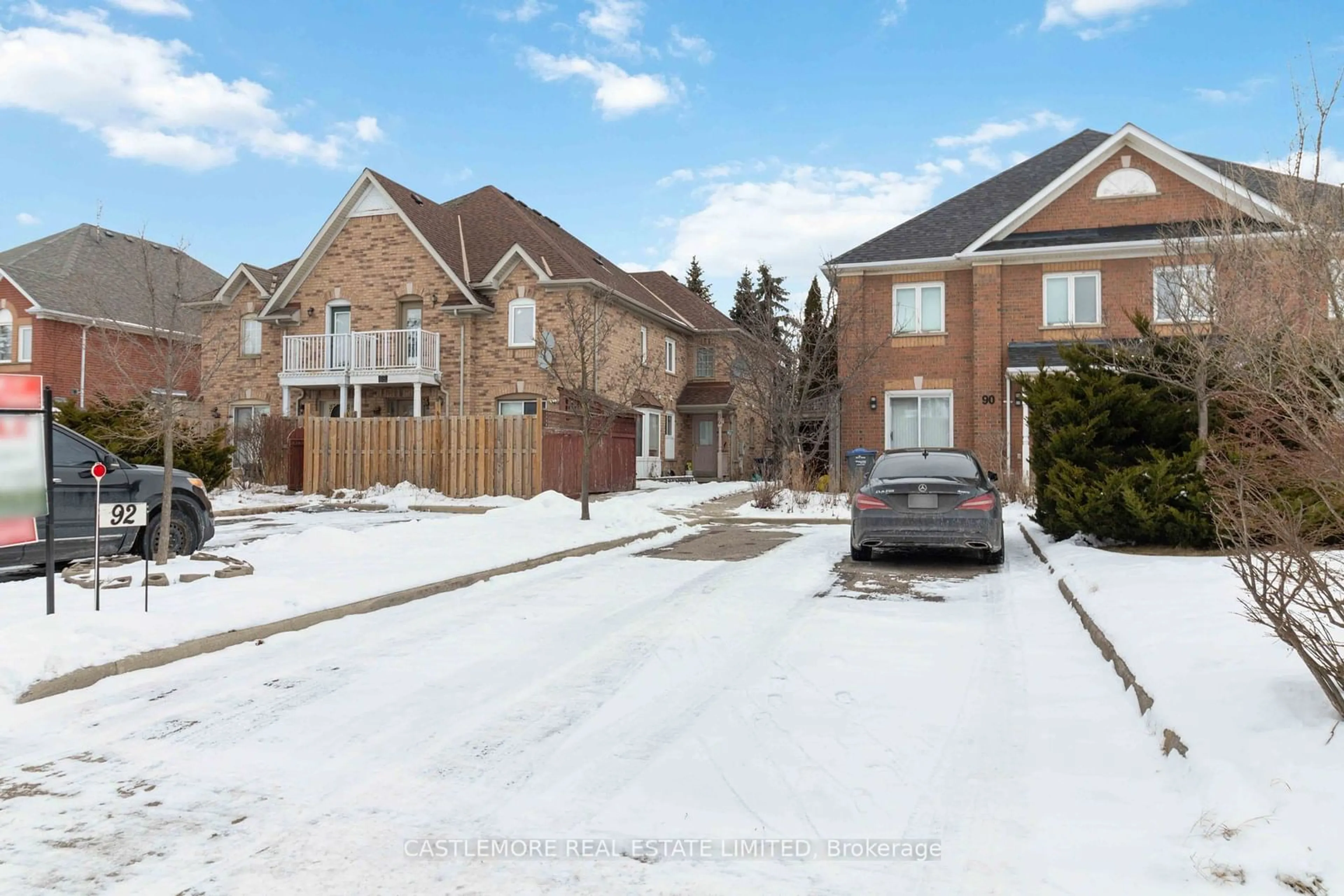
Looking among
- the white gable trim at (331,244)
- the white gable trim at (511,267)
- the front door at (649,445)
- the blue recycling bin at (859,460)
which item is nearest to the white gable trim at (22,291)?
the white gable trim at (331,244)

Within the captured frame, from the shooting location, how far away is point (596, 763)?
14.7ft

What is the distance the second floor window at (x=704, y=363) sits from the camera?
37.6 m

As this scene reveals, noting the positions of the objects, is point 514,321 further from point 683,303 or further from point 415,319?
point 683,303

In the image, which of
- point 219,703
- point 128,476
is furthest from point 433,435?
point 219,703

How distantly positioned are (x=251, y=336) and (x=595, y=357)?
1302cm

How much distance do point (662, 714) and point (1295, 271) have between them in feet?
29.4

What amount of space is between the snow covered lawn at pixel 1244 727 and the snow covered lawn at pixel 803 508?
11087mm

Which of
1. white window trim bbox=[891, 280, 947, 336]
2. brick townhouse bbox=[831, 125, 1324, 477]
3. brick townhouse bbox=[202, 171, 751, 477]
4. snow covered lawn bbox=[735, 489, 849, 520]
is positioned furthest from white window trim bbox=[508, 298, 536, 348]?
white window trim bbox=[891, 280, 947, 336]

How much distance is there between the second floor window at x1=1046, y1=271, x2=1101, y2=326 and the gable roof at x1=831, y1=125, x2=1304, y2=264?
1902mm

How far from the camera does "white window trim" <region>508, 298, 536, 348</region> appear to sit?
28062 mm

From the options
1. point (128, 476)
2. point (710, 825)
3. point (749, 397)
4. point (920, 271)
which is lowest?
point (710, 825)

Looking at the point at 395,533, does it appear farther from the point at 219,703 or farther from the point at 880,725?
the point at 880,725

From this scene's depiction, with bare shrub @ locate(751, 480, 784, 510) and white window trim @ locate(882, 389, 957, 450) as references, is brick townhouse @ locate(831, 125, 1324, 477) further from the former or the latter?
bare shrub @ locate(751, 480, 784, 510)

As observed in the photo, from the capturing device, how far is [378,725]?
5.07 metres
